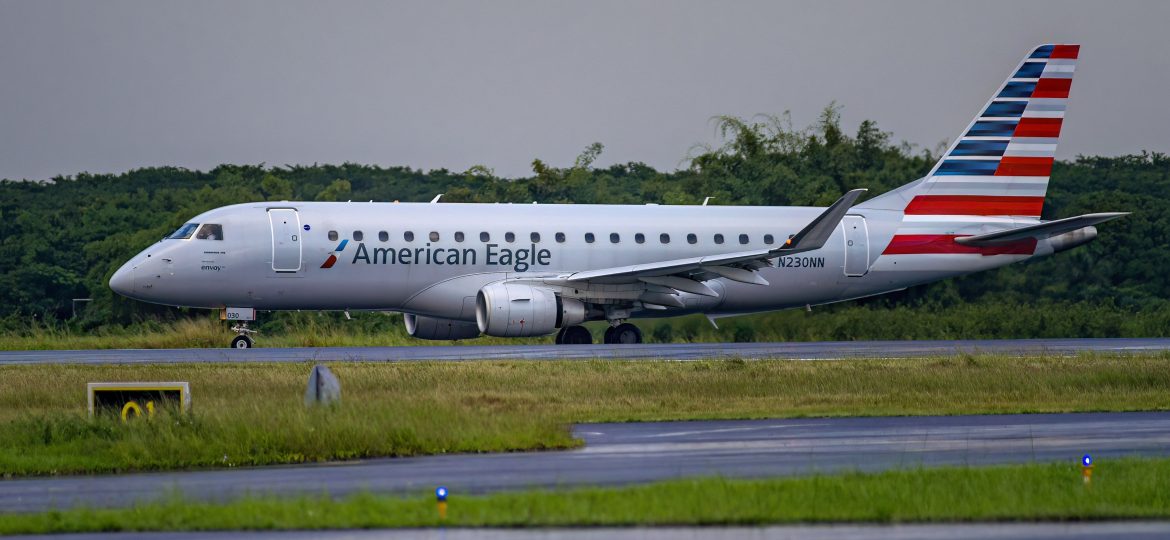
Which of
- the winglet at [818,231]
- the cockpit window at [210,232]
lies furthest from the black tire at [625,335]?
the cockpit window at [210,232]

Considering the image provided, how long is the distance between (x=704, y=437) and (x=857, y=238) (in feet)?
63.0

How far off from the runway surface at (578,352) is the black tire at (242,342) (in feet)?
1.73

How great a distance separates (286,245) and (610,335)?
7072 millimetres

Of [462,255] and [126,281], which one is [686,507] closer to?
[462,255]

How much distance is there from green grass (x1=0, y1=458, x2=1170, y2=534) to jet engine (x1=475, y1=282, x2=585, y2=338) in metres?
18.0

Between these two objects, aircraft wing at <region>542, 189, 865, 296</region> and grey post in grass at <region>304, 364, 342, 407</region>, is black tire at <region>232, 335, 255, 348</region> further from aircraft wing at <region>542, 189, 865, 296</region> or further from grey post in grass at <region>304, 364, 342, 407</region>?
grey post in grass at <region>304, 364, 342, 407</region>

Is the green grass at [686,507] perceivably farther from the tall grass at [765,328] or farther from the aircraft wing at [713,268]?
the tall grass at [765,328]

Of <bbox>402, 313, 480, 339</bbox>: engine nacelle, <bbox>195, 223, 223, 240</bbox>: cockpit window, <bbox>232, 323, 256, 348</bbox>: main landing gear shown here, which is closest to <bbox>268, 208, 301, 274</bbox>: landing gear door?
→ <bbox>195, 223, 223, 240</bbox>: cockpit window

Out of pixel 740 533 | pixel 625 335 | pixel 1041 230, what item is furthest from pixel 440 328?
pixel 740 533

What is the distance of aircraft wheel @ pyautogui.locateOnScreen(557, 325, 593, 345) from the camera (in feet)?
110

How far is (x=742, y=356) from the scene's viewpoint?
92.2 ft

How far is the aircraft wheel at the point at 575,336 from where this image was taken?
3366 cm

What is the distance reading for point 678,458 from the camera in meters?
15.0

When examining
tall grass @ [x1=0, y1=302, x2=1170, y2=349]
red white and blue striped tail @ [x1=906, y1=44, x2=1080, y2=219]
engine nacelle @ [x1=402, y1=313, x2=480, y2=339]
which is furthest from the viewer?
red white and blue striped tail @ [x1=906, y1=44, x2=1080, y2=219]
